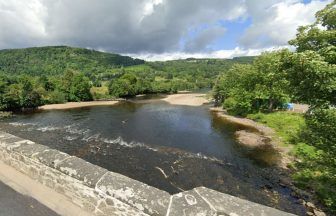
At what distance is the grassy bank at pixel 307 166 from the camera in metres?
9.14

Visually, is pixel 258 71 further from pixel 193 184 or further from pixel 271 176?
pixel 193 184

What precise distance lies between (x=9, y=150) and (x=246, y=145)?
76.9 feet

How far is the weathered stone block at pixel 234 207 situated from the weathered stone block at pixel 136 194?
712mm

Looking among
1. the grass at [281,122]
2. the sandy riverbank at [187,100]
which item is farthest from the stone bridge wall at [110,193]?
the sandy riverbank at [187,100]

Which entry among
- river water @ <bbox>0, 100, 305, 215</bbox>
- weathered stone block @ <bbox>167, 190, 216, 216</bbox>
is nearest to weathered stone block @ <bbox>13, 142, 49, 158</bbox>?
weathered stone block @ <bbox>167, 190, 216, 216</bbox>

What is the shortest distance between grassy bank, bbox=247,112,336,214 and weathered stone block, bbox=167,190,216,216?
7045 millimetres

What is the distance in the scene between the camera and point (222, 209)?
11.9ft

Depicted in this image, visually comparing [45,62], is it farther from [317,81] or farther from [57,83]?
[317,81]

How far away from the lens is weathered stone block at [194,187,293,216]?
357cm

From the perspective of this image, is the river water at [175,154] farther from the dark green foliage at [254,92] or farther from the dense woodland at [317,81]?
the dark green foliage at [254,92]

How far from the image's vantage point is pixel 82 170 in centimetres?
488

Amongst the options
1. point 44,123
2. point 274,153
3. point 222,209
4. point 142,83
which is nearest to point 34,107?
point 44,123

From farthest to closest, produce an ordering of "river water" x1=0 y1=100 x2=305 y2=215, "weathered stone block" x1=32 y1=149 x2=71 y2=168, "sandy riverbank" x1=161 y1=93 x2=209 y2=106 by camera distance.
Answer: "sandy riverbank" x1=161 y1=93 x2=209 y2=106 < "river water" x1=0 y1=100 x2=305 y2=215 < "weathered stone block" x1=32 y1=149 x2=71 y2=168

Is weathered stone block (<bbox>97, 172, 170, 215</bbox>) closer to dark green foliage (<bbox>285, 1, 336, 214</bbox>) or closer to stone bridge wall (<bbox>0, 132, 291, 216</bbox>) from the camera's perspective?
stone bridge wall (<bbox>0, 132, 291, 216</bbox>)
